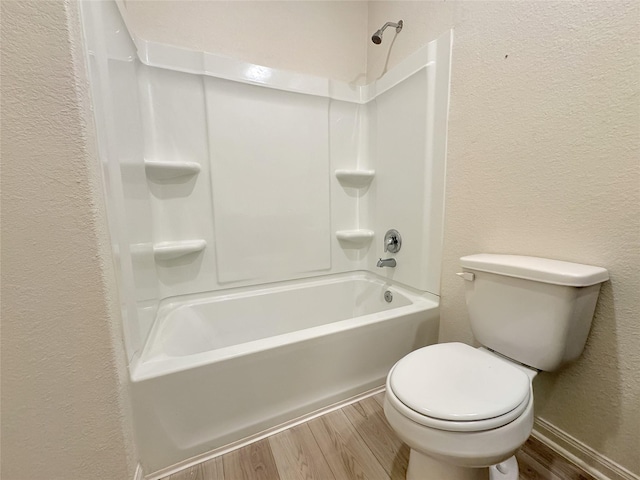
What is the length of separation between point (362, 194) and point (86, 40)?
154cm

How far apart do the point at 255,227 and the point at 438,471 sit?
136cm

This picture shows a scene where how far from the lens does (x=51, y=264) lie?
0.60 m

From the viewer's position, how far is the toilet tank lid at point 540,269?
0.76 metres

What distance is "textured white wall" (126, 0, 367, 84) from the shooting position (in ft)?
4.50

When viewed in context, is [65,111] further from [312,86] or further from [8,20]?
[312,86]

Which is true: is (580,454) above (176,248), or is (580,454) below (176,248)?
below

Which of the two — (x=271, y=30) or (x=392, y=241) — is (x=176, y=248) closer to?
(x=392, y=241)

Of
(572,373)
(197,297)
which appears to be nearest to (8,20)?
(197,297)

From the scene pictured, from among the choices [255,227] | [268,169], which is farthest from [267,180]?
[255,227]

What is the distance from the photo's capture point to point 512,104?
101cm

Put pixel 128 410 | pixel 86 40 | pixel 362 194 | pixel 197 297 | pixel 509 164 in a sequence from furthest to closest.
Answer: pixel 362 194, pixel 197 297, pixel 509 164, pixel 128 410, pixel 86 40

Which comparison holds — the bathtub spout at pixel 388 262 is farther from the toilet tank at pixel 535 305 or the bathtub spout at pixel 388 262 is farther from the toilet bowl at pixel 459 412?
the toilet bowl at pixel 459 412

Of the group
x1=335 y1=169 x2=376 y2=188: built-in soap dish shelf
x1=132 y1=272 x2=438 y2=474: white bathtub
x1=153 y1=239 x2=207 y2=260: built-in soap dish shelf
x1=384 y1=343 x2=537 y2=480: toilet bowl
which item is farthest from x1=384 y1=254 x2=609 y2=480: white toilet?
x1=153 y1=239 x2=207 y2=260: built-in soap dish shelf

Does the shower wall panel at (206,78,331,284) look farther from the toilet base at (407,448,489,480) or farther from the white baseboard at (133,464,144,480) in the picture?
the toilet base at (407,448,489,480)
